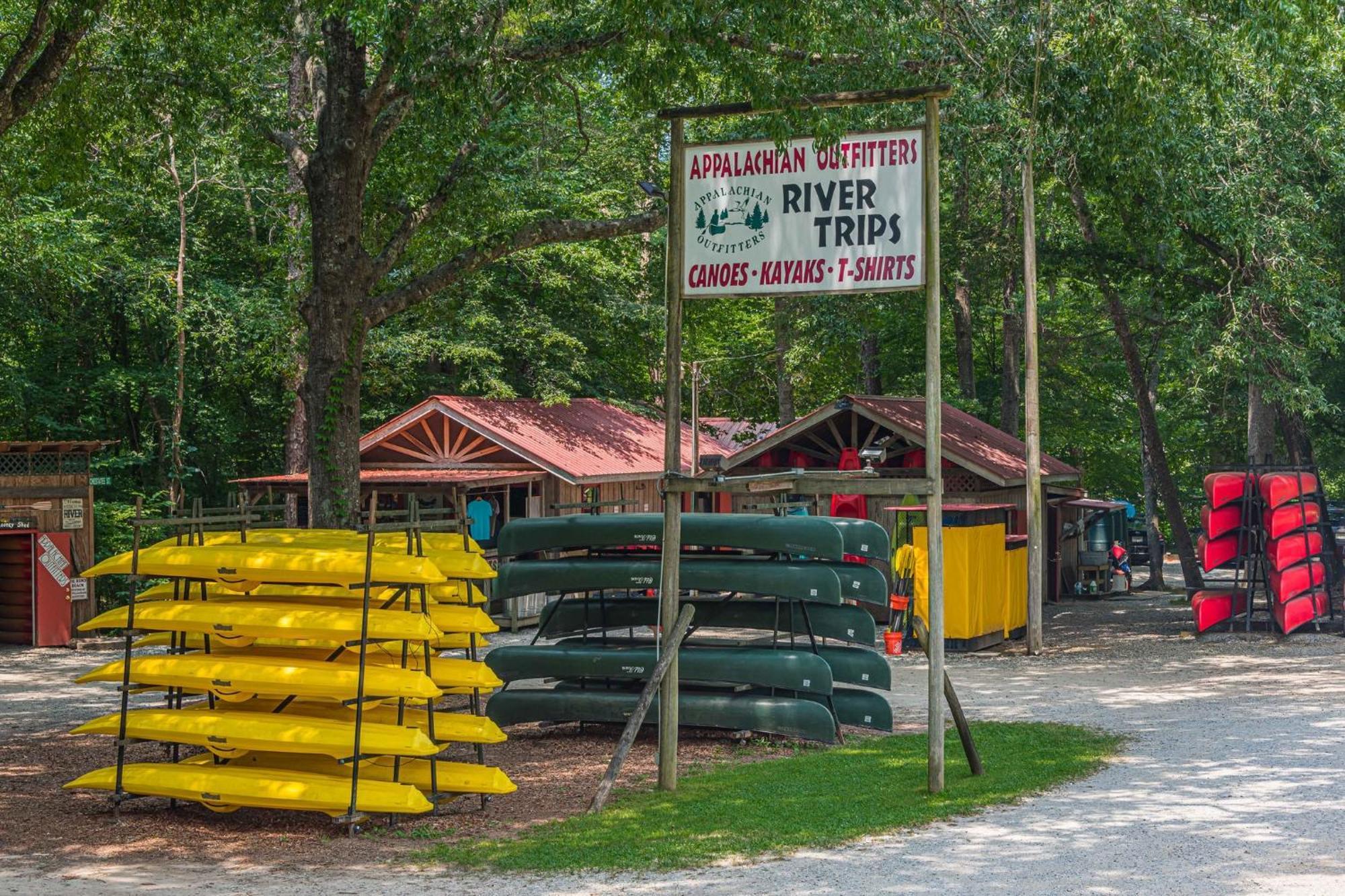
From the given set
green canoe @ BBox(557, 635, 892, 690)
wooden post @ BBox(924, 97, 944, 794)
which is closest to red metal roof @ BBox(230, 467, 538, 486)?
green canoe @ BBox(557, 635, 892, 690)

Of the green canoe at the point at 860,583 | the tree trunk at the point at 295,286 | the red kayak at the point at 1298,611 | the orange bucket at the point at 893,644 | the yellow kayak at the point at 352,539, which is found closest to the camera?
the yellow kayak at the point at 352,539

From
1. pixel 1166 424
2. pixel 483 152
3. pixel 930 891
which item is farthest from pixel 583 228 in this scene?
pixel 1166 424

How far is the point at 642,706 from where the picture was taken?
9891 millimetres

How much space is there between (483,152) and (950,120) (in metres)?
6.27

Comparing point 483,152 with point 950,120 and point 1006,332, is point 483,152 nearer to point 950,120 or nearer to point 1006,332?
point 950,120

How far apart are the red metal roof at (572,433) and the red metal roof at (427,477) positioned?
0.46 metres

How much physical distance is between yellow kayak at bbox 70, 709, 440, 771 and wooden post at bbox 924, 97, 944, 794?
138 inches

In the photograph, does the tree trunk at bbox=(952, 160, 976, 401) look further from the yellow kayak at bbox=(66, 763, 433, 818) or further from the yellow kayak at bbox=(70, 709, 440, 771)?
the yellow kayak at bbox=(66, 763, 433, 818)

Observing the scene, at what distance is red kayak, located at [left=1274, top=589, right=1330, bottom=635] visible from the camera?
20031mm

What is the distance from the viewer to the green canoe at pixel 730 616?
12.9m

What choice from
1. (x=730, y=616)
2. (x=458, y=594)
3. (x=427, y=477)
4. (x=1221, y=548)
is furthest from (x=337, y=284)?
(x=1221, y=548)

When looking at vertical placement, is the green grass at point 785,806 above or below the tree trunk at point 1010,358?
below

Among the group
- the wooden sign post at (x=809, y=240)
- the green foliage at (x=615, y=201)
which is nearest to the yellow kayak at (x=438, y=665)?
the wooden sign post at (x=809, y=240)

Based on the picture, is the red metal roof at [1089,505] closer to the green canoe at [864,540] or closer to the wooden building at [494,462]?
the wooden building at [494,462]
